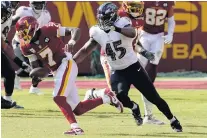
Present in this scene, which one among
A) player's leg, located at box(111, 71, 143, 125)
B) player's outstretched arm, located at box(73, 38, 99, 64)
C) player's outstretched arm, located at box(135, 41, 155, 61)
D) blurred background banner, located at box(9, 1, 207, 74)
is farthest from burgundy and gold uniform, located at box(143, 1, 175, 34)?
blurred background banner, located at box(9, 1, 207, 74)

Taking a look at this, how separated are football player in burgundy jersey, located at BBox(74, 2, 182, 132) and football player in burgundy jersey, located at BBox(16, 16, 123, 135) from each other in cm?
18

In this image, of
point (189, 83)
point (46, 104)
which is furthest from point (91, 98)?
point (189, 83)

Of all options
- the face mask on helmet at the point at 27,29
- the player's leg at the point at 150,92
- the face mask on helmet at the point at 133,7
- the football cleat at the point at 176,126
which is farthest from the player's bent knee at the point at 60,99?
the face mask on helmet at the point at 133,7

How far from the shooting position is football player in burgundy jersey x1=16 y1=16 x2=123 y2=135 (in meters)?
7.96

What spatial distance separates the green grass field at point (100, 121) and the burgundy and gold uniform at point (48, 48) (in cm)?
77

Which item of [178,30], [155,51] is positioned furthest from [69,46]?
[178,30]

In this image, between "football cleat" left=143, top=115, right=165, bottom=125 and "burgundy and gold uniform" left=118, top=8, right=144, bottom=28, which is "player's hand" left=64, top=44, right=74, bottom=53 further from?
"football cleat" left=143, top=115, right=165, bottom=125

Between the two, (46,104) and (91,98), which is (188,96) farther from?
(91,98)

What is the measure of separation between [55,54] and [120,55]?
0.74 meters

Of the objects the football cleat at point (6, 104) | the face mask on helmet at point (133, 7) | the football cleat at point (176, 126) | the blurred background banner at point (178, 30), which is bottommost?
the blurred background banner at point (178, 30)

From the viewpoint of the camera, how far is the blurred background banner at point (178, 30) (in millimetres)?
16766

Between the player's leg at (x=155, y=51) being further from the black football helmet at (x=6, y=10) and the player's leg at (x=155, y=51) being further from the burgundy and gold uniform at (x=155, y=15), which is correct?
the black football helmet at (x=6, y=10)

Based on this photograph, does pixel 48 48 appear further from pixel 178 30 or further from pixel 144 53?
pixel 178 30

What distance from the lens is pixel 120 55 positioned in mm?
8352
